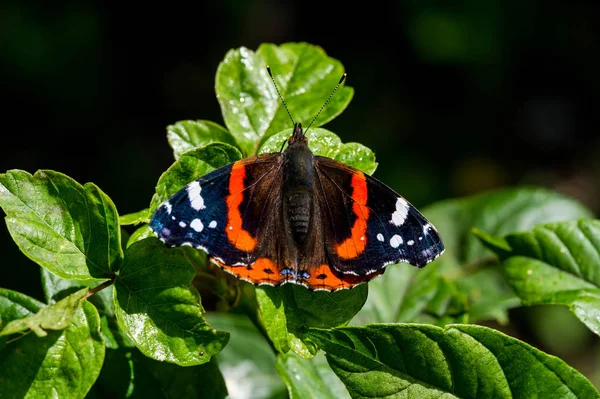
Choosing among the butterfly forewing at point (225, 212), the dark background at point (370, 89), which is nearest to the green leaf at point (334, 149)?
the butterfly forewing at point (225, 212)

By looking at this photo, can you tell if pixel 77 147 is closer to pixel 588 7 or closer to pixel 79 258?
pixel 79 258

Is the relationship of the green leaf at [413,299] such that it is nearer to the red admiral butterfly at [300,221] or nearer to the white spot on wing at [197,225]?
the red admiral butterfly at [300,221]

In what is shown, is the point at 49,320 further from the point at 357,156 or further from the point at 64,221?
the point at 357,156

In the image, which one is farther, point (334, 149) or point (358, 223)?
point (358, 223)

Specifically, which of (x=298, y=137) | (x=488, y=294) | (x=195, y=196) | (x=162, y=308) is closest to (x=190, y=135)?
(x=195, y=196)

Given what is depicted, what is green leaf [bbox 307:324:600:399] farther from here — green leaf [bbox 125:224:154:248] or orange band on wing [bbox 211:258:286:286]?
green leaf [bbox 125:224:154:248]

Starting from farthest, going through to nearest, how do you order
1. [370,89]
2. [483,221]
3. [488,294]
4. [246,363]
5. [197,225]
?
1. [370,89]
2. [246,363]
3. [483,221]
4. [488,294]
5. [197,225]

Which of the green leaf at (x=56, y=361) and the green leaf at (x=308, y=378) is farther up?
the green leaf at (x=56, y=361)
